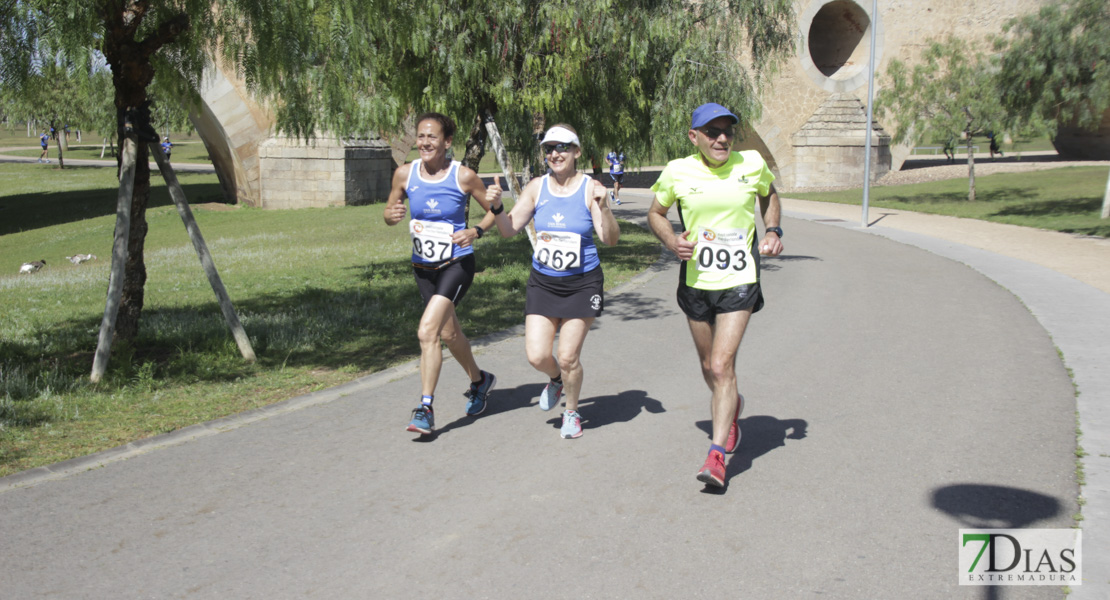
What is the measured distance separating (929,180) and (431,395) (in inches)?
1337

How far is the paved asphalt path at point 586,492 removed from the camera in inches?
152

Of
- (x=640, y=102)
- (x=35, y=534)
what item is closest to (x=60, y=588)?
(x=35, y=534)

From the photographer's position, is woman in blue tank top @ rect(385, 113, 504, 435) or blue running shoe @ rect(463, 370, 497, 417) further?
blue running shoe @ rect(463, 370, 497, 417)

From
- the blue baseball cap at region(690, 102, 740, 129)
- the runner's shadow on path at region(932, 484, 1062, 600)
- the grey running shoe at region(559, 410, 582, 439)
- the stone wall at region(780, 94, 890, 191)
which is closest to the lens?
the runner's shadow on path at region(932, 484, 1062, 600)

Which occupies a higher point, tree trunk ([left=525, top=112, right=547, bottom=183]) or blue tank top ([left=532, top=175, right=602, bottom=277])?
tree trunk ([left=525, top=112, right=547, bottom=183])

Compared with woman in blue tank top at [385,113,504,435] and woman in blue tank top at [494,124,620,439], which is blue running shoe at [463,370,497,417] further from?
woman in blue tank top at [494,124,620,439]

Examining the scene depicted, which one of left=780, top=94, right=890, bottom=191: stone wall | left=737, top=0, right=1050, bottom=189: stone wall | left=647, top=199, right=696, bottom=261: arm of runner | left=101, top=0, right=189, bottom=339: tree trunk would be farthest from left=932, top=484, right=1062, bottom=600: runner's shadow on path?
left=780, top=94, right=890, bottom=191: stone wall

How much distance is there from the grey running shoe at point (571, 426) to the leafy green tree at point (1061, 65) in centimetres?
1862

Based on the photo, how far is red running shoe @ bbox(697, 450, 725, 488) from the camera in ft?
15.3

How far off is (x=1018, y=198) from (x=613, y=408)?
2381 centimetres

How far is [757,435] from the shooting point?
579cm

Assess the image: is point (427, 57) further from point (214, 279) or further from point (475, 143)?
point (214, 279)

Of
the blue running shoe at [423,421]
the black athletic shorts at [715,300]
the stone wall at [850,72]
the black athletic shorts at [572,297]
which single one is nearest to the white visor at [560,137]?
the black athletic shorts at [572,297]

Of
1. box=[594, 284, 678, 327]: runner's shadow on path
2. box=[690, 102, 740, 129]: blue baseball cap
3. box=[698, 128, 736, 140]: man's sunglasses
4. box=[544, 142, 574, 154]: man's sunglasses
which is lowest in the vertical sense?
box=[594, 284, 678, 327]: runner's shadow on path
